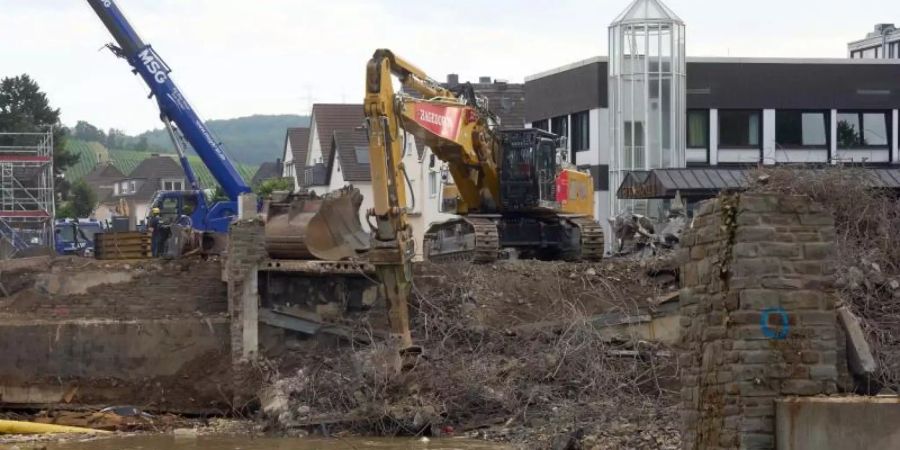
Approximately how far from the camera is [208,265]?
2894 cm

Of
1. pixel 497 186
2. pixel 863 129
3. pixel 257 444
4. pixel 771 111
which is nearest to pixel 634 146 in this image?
pixel 771 111

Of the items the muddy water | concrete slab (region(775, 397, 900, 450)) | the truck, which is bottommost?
the muddy water

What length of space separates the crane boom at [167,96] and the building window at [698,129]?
15340 millimetres

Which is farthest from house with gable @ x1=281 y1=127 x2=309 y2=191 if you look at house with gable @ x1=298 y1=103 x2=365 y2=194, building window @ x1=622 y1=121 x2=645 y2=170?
building window @ x1=622 y1=121 x2=645 y2=170

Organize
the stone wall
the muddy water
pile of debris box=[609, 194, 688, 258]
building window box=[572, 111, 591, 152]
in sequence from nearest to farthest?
→ the stone wall → the muddy water → pile of debris box=[609, 194, 688, 258] → building window box=[572, 111, 591, 152]

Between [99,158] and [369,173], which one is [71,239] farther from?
[99,158]

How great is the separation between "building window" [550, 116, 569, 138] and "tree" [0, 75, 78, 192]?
34.8 m

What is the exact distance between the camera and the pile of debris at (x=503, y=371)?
62.6ft

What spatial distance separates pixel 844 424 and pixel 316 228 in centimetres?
1705

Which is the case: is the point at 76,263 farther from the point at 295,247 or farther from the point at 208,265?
the point at 295,247

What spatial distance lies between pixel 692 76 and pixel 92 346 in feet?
81.0

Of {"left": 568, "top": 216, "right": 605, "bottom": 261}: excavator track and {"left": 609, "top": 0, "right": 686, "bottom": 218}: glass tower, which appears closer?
{"left": 568, "top": 216, "right": 605, "bottom": 261}: excavator track

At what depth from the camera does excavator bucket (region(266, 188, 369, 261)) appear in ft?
83.1

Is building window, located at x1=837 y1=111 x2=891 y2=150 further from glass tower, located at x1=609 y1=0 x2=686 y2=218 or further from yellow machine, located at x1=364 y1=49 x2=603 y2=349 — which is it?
yellow machine, located at x1=364 y1=49 x2=603 y2=349
